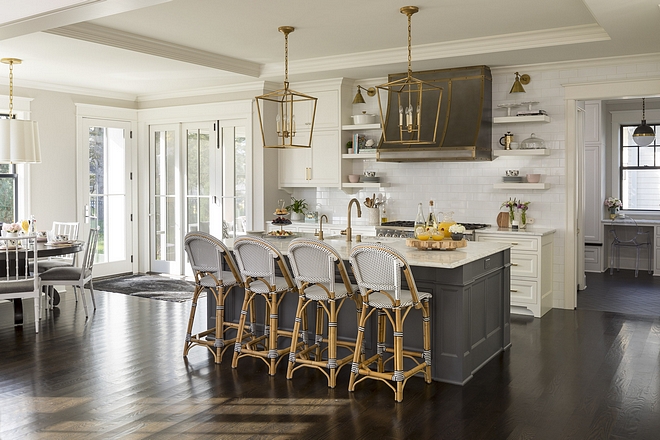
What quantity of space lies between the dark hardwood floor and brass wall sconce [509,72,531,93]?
2693 millimetres

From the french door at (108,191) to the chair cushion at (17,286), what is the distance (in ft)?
9.26

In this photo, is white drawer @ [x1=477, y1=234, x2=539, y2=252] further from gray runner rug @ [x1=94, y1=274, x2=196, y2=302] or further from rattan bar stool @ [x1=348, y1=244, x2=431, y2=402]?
gray runner rug @ [x1=94, y1=274, x2=196, y2=302]

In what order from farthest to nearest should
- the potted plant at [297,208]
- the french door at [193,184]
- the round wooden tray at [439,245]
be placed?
the french door at [193,184] < the potted plant at [297,208] < the round wooden tray at [439,245]

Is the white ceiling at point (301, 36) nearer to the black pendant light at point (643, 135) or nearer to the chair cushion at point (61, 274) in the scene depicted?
the chair cushion at point (61, 274)

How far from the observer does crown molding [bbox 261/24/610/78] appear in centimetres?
590

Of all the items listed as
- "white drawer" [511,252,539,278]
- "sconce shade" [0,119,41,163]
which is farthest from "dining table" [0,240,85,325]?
"white drawer" [511,252,539,278]

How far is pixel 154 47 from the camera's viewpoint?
21.1ft

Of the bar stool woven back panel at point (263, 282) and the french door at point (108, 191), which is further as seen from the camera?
the french door at point (108, 191)

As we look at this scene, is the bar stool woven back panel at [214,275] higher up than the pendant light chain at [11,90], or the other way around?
the pendant light chain at [11,90]

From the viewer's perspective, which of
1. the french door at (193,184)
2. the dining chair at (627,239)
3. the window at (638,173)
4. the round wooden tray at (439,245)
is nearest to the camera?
the round wooden tray at (439,245)

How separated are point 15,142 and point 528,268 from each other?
5.57 meters

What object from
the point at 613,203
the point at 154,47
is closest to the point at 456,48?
the point at 154,47

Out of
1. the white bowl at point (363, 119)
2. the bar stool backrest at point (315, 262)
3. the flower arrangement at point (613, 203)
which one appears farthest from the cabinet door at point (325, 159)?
the flower arrangement at point (613, 203)

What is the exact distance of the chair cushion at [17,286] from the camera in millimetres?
5871
